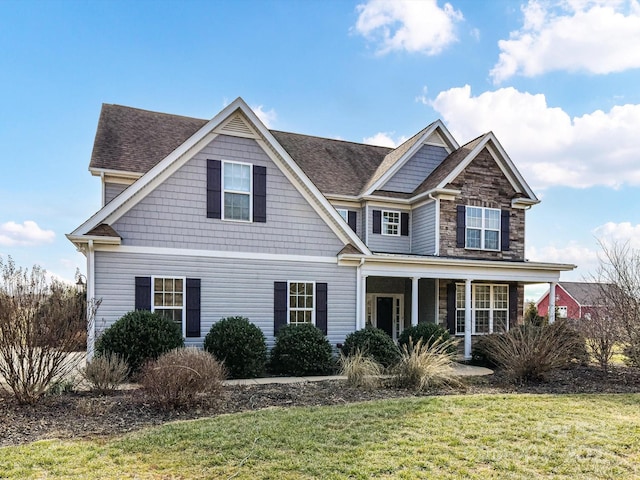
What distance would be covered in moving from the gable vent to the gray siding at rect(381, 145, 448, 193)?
6.57 metres

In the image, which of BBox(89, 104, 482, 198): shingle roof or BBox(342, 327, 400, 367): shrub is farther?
BBox(89, 104, 482, 198): shingle roof

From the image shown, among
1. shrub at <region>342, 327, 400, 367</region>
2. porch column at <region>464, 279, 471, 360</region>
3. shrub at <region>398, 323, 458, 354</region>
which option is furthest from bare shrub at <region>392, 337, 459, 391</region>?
porch column at <region>464, 279, 471, 360</region>

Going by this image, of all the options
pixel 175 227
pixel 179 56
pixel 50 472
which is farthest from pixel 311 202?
pixel 50 472

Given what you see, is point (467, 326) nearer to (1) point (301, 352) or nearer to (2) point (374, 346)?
(2) point (374, 346)

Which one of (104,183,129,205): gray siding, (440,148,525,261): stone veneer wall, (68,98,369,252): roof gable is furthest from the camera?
(440,148,525,261): stone veneer wall

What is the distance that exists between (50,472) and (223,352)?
6342mm

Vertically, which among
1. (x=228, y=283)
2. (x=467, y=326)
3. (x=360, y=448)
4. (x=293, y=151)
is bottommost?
(x=467, y=326)

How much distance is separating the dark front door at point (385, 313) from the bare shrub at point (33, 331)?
11.8m

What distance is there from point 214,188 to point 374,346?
6.29 meters

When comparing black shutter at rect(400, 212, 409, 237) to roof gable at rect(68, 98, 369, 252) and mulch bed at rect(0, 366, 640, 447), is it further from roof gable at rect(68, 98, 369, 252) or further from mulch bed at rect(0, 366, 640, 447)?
mulch bed at rect(0, 366, 640, 447)

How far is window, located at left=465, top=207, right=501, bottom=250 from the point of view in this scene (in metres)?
17.2

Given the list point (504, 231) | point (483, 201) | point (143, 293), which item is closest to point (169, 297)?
point (143, 293)

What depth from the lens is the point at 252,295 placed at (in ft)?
41.8

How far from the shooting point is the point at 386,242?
17594 mm
